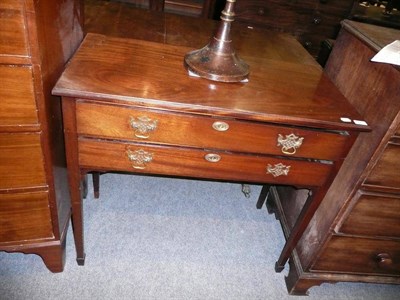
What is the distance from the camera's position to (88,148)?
990 millimetres

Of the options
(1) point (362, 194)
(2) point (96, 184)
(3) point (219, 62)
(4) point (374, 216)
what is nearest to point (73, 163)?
(3) point (219, 62)

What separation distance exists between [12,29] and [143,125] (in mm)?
404

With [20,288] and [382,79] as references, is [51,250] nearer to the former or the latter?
[20,288]

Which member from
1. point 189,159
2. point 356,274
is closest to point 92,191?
point 189,159

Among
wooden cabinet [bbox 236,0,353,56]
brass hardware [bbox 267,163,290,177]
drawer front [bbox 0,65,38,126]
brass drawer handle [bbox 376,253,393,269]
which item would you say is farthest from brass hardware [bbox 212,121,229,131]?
wooden cabinet [bbox 236,0,353,56]

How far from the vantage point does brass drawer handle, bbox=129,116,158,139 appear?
0.94 m

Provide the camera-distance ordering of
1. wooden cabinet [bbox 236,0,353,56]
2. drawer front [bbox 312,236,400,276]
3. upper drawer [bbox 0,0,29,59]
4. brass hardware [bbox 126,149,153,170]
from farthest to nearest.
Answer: wooden cabinet [bbox 236,0,353,56], drawer front [bbox 312,236,400,276], brass hardware [bbox 126,149,153,170], upper drawer [bbox 0,0,29,59]

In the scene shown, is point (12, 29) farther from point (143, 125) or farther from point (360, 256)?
point (360, 256)

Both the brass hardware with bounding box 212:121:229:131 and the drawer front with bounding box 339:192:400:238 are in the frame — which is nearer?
the brass hardware with bounding box 212:121:229:131

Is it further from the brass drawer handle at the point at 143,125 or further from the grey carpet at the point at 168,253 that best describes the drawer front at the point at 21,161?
the grey carpet at the point at 168,253

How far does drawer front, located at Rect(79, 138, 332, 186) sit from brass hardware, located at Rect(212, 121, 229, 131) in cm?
10

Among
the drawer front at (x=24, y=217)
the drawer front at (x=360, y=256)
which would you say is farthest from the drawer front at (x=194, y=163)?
the drawer front at (x=360, y=256)

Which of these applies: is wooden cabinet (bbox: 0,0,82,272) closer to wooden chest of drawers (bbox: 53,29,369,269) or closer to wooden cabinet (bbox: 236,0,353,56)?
wooden chest of drawers (bbox: 53,29,369,269)

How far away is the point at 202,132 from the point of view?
0.97m
